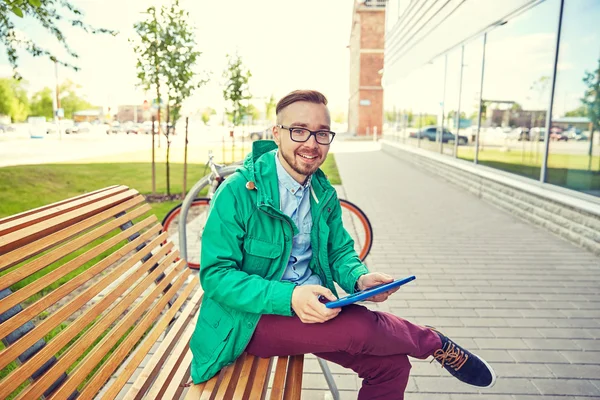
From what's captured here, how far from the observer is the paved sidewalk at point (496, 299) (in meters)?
2.98

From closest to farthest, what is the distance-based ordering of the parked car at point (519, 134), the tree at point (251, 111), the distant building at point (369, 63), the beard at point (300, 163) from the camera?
1. the beard at point (300, 163)
2. the parked car at point (519, 134)
3. the tree at point (251, 111)
4. the distant building at point (369, 63)

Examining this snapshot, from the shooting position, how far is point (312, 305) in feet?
6.04

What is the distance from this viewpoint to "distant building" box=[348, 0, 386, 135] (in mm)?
44219

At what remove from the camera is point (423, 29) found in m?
14.3

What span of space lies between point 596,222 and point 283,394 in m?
5.18

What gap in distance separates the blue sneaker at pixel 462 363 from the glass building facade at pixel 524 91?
16.5 feet

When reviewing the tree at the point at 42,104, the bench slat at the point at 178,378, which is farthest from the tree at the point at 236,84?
the tree at the point at 42,104

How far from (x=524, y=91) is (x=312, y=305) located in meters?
8.36

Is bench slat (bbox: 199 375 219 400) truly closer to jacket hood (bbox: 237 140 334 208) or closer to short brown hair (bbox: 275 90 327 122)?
jacket hood (bbox: 237 140 334 208)

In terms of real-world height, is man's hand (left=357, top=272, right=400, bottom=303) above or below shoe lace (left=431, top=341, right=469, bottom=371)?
above

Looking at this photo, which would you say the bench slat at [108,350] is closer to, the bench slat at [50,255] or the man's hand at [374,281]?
the bench slat at [50,255]

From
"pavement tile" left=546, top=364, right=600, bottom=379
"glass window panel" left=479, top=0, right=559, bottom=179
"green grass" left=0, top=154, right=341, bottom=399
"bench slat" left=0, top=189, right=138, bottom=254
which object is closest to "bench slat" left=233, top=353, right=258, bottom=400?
"bench slat" left=0, top=189, right=138, bottom=254

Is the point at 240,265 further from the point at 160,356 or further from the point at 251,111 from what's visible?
the point at 251,111

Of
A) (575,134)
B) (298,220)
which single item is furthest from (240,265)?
A: (575,134)
